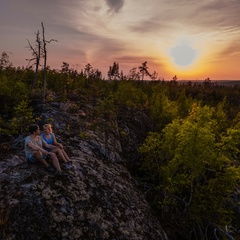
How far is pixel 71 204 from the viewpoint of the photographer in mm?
9180

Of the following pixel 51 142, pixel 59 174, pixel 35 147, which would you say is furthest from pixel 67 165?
pixel 35 147

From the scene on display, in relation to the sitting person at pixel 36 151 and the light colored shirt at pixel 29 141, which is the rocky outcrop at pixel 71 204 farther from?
the light colored shirt at pixel 29 141

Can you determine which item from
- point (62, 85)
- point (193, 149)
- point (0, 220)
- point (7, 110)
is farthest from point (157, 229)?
point (62, 85)

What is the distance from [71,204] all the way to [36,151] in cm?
259

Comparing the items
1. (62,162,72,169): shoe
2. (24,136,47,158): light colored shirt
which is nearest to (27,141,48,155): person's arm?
(24,136,47,158): light colored shirt

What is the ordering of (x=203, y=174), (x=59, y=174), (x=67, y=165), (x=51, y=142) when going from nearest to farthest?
(x=59, y=174), (x=67, y=165), (x=51, y=142), (x=203, y=174)

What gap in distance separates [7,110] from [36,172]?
31.6ft

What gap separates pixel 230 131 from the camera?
13.3m

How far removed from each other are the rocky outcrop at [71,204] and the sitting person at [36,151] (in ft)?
1.00

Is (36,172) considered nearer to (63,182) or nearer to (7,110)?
(63,182)

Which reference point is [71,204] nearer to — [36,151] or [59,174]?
[59,174]

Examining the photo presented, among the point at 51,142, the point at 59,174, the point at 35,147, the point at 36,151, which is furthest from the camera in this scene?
the point at 51,142

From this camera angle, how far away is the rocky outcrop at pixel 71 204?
798 centimetres

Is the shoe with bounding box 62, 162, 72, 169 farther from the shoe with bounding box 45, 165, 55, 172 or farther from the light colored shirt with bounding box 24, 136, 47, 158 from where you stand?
the light colored shirt with bounding box 24, 136, 47, 158
